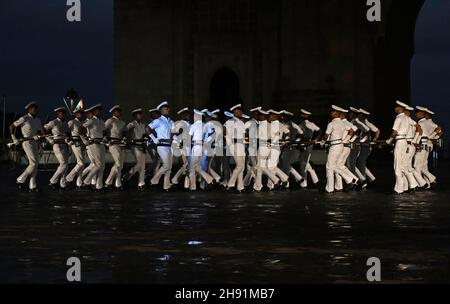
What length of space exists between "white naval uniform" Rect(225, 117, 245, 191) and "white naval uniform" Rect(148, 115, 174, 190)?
1433mm

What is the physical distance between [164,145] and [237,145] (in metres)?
1.95

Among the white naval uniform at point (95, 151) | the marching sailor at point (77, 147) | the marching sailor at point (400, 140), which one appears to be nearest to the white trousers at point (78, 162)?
the marching sailor at point (77, 147)

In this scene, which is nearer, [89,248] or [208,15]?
[89,248]

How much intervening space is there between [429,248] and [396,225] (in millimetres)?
2886

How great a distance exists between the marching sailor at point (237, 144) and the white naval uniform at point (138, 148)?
229cm

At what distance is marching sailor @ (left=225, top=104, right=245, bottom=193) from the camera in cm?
2252

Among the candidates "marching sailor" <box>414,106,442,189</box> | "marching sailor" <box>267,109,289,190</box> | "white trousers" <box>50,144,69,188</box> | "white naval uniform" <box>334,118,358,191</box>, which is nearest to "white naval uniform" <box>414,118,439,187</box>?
"marching sailor" <box>414,106,442,189</box>

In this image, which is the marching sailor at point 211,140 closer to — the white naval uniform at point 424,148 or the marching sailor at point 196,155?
the marching sailor at point 196,155

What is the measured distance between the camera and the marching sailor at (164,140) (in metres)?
23.3
